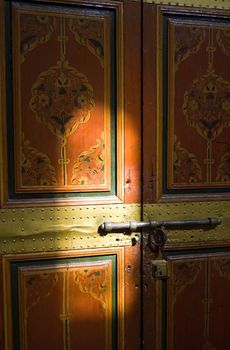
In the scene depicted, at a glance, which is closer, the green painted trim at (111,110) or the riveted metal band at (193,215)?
the green painted trim at (111,110)

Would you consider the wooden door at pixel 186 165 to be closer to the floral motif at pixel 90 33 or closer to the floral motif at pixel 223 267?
the floral motif at pixel 223 267

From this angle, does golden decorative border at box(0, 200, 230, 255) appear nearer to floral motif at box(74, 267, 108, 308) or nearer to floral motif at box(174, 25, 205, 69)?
floral motif at box(74, 267, 108, 308)

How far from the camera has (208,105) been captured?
5.45 ft

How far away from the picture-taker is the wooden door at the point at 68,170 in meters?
1.48

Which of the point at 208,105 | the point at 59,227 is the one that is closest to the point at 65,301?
the point at 59,227

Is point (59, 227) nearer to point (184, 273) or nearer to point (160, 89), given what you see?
point (184, 273)

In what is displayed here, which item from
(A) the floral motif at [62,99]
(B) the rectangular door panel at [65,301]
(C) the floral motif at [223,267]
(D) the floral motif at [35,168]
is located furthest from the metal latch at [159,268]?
(A) the floral motif at [62,99]

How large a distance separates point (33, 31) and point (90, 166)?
55 centimetres

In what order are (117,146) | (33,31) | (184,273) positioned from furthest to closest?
(184,273)
(117,146)
(33,31)


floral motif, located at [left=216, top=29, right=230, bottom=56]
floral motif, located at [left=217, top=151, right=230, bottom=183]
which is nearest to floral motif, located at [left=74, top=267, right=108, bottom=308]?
floral motif, located at [left=217, top=151, right=230, bottom=183]

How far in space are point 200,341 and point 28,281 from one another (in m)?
0.80

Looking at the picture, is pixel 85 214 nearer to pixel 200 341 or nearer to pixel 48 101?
pixel 48 101

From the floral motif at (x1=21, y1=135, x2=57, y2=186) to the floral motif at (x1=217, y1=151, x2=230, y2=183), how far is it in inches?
27.5

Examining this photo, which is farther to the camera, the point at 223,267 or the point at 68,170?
the point at 223,267
